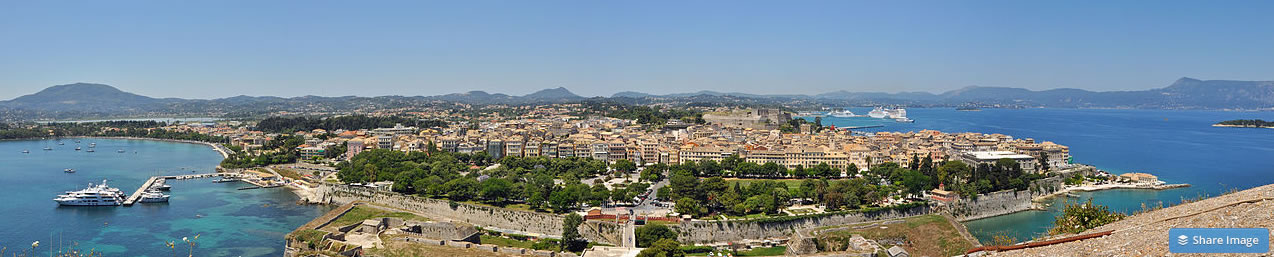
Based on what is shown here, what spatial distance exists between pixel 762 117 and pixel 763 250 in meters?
42.8

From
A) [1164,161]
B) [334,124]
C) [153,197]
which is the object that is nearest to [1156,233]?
[153,197]

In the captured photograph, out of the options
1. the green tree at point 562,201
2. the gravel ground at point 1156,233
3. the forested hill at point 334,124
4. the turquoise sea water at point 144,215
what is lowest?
the turquoise sea water at point 144,215

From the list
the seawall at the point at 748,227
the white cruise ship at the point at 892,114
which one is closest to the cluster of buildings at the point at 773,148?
the seawall at the point at 748,227

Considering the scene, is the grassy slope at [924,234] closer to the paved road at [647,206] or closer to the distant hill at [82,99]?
the paved road at [647,206]

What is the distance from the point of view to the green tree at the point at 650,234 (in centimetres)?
1919

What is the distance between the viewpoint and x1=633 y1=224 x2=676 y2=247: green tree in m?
19.2

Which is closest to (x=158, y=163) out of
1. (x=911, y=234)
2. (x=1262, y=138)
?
(x=911, y=234)

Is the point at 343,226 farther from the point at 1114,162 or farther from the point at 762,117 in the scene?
the point at 762,117

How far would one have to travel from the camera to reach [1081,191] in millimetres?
30141

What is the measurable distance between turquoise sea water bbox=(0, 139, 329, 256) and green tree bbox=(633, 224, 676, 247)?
982cm

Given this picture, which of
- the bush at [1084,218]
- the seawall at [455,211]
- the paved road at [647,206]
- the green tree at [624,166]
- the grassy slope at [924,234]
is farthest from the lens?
the green tree at [624,166]

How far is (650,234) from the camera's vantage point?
19.3 metres

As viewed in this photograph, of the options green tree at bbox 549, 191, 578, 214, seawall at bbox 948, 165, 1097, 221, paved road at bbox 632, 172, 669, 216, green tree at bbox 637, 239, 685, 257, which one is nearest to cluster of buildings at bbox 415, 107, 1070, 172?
seawall at bbox 948, 165, 1097, 221

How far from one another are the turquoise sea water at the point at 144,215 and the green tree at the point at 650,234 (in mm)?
9821
